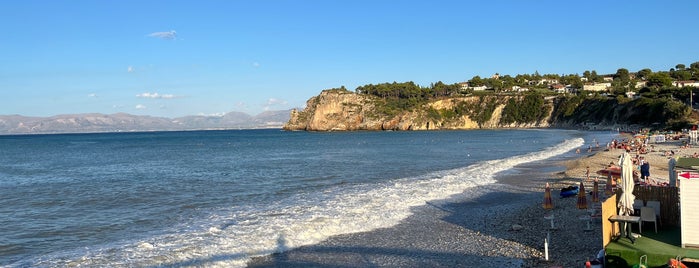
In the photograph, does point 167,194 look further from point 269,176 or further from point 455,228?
point 455,228

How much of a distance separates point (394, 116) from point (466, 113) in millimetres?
22143

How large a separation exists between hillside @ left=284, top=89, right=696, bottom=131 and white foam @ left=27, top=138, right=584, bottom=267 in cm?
10112

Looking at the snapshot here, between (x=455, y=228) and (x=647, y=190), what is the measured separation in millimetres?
5417

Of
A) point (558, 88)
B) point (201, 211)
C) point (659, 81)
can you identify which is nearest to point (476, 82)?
point (558, 88)

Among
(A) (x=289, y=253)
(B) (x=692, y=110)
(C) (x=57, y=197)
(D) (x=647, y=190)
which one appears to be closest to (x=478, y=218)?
(D) (x=647, y=190)

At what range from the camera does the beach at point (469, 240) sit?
11875 mm

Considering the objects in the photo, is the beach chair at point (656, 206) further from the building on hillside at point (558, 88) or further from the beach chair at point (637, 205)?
the building on hillside at point (558, 88)

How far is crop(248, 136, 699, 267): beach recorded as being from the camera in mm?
11875

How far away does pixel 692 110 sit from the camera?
256ft

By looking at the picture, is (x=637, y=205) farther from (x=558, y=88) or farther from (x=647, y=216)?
(x=558, y=88)

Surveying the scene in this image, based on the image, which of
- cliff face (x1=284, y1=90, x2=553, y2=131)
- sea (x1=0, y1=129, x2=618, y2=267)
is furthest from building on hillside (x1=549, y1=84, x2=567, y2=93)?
sea (x1=0, y1=129, x2=618, y2=267)

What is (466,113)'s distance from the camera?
158000 mm

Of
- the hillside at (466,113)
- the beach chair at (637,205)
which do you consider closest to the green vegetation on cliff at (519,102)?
the hillside at (466,113)

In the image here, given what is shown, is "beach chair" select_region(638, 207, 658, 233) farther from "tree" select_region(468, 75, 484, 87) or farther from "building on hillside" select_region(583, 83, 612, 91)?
"tree" select_region(468, 75, 484, 87)
